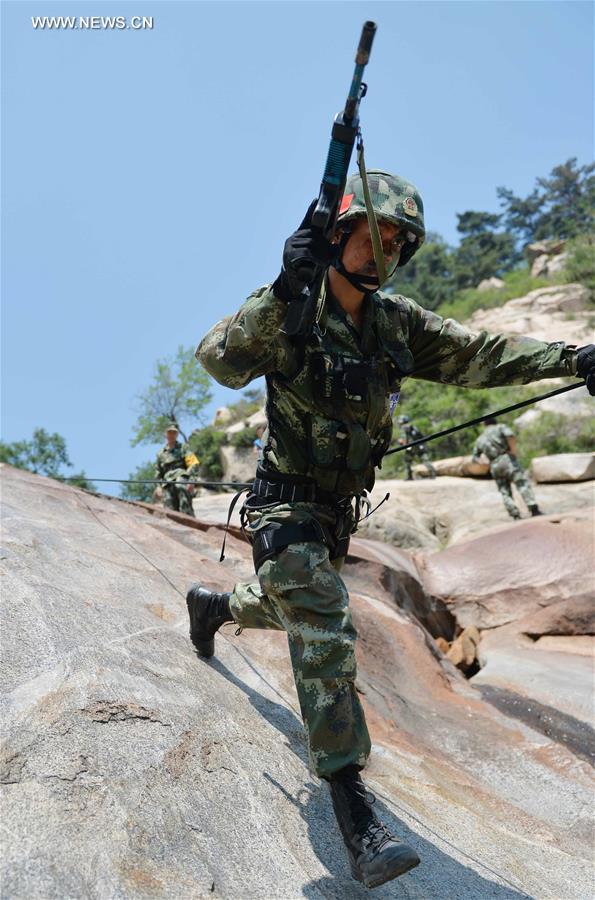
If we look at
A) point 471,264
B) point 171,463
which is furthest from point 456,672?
point 471,264

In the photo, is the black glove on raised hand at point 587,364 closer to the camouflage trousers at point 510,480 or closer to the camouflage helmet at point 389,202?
the camouflage helmet at point 389,202

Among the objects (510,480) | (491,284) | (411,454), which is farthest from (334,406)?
(491,284)

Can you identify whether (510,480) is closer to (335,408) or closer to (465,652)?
(465,652)

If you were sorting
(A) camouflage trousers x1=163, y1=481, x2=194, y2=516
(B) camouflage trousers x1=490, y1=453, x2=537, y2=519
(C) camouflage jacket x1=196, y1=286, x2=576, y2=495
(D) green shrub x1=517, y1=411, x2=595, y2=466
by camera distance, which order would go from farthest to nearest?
1. (D) green shrub x1=517, y1=411, x2=595, y2=466
2. (B) camouflage trousers x1=490, y1=453, x2=537, y2=519
3. (A) camouflage trousers x1=163, y1=481, x2=194, y2=516
4. (C) camouflage jacket x1=196, y1=286, x2=576, y2=495

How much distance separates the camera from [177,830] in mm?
2508

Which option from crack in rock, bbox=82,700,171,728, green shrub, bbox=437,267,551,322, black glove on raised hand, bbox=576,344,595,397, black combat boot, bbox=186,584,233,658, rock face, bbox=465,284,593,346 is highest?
green shrub, bbox=437,267,551,322

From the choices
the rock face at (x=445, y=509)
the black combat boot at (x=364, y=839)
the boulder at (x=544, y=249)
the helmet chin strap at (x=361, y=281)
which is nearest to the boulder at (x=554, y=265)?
the boulder at (x=544, y=249)

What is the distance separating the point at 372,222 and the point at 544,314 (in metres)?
41.6

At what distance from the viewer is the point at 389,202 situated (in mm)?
3143

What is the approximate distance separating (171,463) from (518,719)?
8210 mm

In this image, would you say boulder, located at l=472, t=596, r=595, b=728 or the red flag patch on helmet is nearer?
the red flag patch on helmet

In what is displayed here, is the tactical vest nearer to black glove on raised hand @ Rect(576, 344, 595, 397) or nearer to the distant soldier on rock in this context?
black glove on raised hand @ Rect(576, 344, 595, 397)

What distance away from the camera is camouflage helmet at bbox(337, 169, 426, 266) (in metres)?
3.11

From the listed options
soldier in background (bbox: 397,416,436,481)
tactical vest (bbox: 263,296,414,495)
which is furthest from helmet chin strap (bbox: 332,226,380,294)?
soldier in background (bbox: 397,416,436,481)
